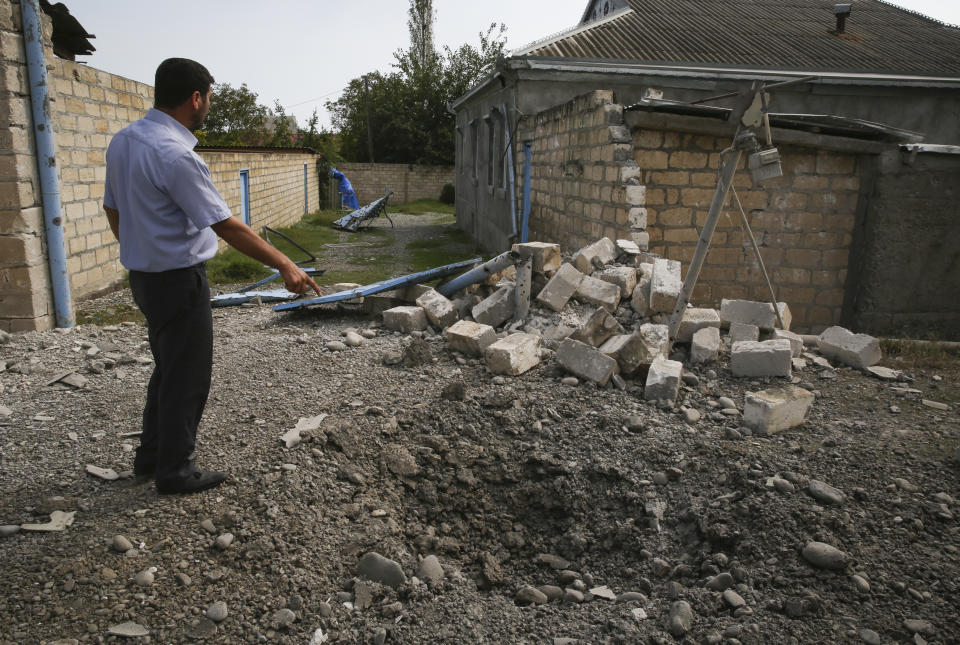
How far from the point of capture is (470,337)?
15.0 feet

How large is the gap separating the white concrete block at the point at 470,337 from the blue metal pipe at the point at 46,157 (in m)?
3.77

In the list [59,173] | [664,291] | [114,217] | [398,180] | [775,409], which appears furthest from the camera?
[398,180]

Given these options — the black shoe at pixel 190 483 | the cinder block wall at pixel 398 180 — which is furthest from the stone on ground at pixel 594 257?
the cinder block wall at pixel 398 180

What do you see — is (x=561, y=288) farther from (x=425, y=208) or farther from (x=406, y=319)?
(x=425, y=208)

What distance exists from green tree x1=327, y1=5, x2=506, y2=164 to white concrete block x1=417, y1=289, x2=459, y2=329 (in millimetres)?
25915

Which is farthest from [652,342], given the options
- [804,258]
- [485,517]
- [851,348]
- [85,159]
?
[85,159]

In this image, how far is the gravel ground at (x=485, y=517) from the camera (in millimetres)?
2195

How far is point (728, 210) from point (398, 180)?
2485 centimetres

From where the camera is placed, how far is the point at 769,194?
21.1ft

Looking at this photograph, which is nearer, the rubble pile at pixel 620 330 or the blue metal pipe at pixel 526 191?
the rubble pile at pixel 620 330

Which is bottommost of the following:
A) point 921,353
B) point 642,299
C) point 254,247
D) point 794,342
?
point 921,353

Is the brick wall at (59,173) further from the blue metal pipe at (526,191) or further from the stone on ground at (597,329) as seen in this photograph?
the blue metal pipe at (526,191)

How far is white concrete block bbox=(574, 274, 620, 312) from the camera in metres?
4.75

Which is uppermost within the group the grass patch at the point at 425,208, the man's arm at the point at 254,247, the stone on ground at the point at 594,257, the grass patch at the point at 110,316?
the grass patch at the point at 425,208
